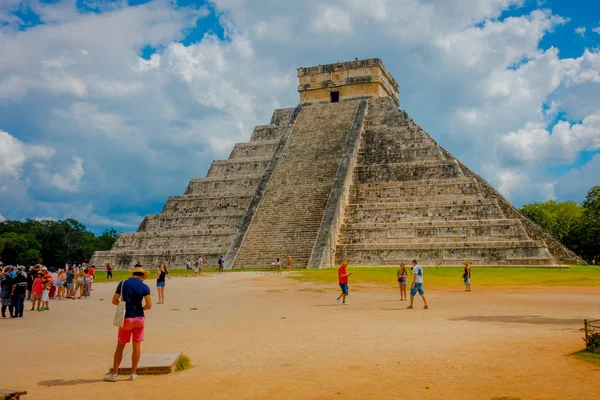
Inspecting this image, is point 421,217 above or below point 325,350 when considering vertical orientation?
above

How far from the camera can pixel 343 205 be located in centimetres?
2541

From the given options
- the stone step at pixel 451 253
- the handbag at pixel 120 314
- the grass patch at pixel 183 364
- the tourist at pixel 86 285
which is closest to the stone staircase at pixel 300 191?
the stone step at pixel 451 253

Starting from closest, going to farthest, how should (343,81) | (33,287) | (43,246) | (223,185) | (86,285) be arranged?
1. (33,287)
2. (86,285)
3. (223,185)
4. (343,81)
5. (43,246)

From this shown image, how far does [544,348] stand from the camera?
22.2 feet

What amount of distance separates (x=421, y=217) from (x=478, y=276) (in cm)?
591

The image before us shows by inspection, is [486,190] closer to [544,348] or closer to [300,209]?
[300,209]

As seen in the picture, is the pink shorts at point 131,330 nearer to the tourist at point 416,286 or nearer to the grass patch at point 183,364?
the grass patch at point 183,364

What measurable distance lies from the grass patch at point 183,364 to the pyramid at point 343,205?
1571cm

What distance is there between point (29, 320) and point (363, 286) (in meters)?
9.17

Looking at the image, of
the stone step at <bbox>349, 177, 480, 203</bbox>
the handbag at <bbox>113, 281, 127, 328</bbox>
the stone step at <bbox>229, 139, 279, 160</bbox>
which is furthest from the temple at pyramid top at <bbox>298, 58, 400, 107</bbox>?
the handbag at <bbox>113, 281, 127, 328</bbox>

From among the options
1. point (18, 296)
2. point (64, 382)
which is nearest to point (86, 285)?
point (18, 296)

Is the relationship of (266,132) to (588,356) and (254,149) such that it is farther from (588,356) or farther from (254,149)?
(588,356)

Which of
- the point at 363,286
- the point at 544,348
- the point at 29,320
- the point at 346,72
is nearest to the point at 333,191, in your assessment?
the point at 363,286

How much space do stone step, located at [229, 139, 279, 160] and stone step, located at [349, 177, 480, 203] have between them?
7035mm
